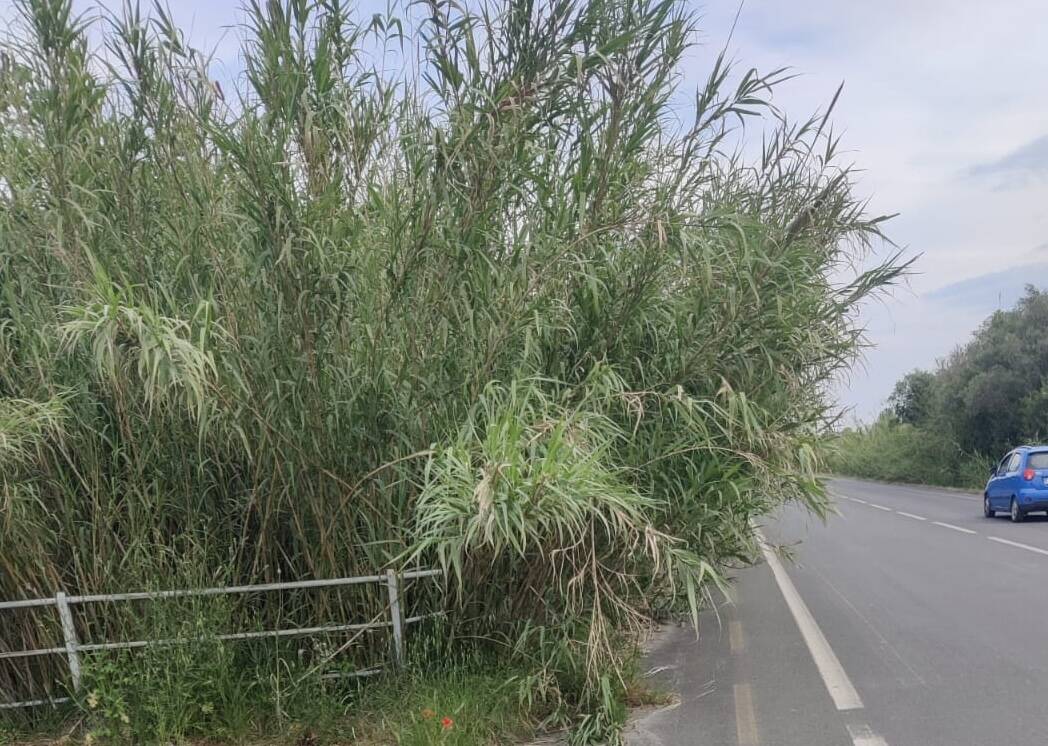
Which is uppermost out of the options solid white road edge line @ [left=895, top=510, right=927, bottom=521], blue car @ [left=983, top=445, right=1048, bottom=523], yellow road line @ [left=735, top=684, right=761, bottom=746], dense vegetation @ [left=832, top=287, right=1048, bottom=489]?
dense vegetation @ [left=832, top=287, right=1048, bottom=489]

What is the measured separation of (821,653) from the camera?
7496mm

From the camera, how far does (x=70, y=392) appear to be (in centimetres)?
522

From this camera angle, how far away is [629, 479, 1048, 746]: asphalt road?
5504 mm

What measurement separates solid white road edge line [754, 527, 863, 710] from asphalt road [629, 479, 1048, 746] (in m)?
0.02

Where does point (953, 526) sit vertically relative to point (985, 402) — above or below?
below

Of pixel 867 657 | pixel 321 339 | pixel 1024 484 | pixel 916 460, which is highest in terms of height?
pixel 321 339

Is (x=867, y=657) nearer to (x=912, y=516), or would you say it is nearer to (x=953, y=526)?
(x=953, y=526)

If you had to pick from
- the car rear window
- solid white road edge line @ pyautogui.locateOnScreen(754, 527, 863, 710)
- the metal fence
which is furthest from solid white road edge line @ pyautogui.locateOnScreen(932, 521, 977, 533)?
the metal fence

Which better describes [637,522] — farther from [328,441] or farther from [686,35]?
[686,35]

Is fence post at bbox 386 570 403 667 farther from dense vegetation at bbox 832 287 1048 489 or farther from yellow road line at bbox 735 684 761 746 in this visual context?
dense vegetation at bbox 832 287 1048 489

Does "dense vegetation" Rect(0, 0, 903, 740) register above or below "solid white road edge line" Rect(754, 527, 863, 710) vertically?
above

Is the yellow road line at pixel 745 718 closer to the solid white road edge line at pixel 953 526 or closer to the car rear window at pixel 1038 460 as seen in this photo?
the solid white road edge line at pixel 953 526

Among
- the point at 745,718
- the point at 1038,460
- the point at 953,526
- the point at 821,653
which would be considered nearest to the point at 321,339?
the point at 745,718

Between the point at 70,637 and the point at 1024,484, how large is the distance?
60.0ft
